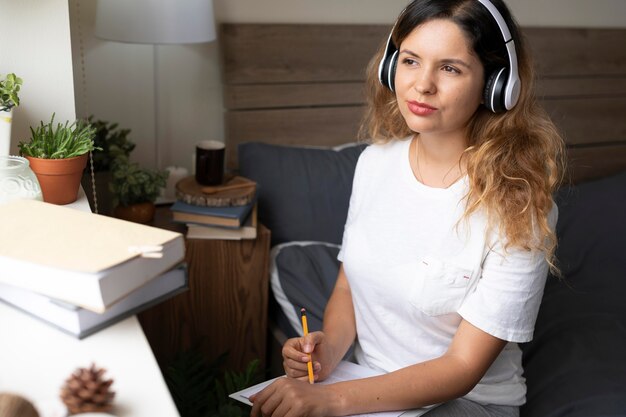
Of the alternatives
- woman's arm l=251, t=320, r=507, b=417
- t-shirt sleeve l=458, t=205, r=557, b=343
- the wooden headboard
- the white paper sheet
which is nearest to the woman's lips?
t-shirt sleeve l=458, t=205, r=557, b=343

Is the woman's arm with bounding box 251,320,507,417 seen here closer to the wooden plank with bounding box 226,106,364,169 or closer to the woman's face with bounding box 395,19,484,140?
the woman's face with bounding box 395,19,484,140

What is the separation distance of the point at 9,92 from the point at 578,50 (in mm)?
2078

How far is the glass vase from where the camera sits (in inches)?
38.2

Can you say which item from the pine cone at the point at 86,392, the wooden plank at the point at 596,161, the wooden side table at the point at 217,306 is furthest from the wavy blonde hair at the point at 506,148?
the wooden plank at the point at 596,161

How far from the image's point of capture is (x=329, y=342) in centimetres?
127

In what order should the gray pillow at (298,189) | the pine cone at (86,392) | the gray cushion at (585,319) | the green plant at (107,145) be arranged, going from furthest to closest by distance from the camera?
the gray pillow at (298,189) < the green plant at (107,145) < the gray cushion at (585,319) < the pine cone at (86,392)

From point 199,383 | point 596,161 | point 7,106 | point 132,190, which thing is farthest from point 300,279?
point 596,161

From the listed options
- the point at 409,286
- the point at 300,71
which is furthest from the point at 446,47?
the point at 300,71

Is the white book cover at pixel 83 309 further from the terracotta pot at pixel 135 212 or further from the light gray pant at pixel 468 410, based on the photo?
the terracotta pot at pixel 135 212

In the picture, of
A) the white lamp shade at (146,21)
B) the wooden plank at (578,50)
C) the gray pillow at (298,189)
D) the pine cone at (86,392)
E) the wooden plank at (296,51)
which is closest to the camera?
the pine cone at (86,392)

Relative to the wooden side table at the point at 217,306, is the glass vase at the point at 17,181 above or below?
above

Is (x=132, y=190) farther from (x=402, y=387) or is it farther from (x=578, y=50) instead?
(x=578, y=50)

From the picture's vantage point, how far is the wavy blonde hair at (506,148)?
112 centimetres


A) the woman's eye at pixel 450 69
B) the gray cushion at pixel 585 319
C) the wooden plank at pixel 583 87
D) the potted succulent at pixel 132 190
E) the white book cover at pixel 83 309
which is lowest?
the gray cushion at pixel 585 319
